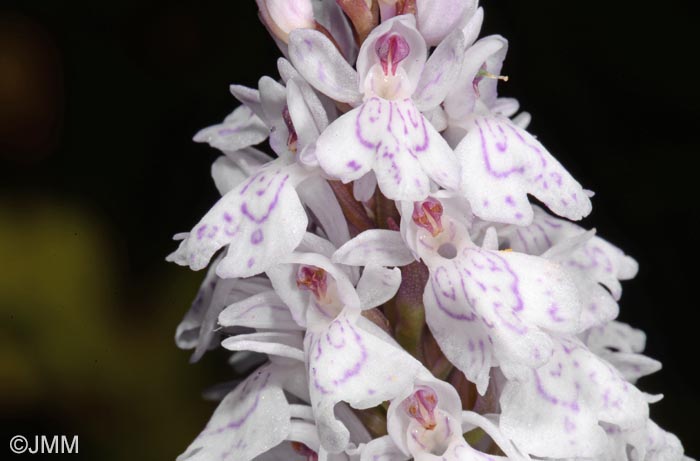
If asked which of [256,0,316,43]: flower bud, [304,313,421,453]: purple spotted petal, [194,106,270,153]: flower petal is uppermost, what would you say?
[256,0,316,43]: flower bud

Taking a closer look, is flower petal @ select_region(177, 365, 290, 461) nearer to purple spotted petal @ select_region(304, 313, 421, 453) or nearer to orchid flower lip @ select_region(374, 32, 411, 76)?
purple spotted petal @ select_region(304, 313, 421, 453)

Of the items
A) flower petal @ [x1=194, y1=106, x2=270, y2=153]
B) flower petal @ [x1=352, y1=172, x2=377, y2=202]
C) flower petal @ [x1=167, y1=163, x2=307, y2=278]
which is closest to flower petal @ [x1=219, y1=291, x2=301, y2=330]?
flower petal @ [x1=167, y1=163, x2=307, y2=278]

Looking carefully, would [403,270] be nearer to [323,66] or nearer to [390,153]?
[390,153]

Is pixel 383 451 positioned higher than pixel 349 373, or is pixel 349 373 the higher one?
pixel 349 373

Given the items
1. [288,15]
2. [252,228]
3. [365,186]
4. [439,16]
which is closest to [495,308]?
[365,186]

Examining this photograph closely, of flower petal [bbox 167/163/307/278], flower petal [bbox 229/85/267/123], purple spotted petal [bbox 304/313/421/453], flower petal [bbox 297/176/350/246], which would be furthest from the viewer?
flower petal [bbox 229/85/267/123]

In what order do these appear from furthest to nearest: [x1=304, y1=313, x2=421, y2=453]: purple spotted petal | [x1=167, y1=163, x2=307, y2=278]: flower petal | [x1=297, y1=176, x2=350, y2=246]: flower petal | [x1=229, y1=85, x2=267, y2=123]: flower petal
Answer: [x1=229, y1=85, x2=267, y2=123]: flower petal
[x1=297, y1=176, x2=350, y2=246]: flower petal
[x1=167, y1=163, x2=307, y2=278]: flower petal
[x1=304, y1=313, x2=421, y2=453]: purple spotted petal

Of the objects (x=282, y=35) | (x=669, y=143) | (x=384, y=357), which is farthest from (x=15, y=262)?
(x=669, y=143)
